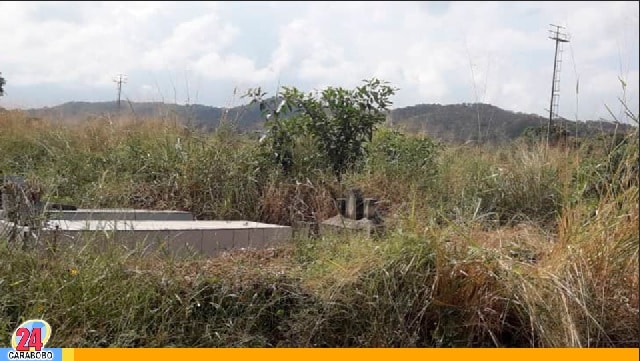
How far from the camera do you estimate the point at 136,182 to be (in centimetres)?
597

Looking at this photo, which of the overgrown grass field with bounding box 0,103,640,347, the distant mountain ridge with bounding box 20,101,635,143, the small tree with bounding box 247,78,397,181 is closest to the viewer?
the overgrown grass field with bounding box 0,103,640,347

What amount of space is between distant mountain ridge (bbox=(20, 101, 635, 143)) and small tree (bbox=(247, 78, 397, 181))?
53cm

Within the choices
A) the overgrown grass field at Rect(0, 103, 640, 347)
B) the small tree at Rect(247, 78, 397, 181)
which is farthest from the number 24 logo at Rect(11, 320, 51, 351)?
the small tree at Rect(247, 78, 397, 181)

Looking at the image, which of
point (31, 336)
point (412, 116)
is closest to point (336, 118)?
point (412, 116)

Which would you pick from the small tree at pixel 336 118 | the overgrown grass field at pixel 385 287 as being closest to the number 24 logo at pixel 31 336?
the overgrown grass field at pixel 385 287

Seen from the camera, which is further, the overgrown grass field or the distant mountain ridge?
the distant mountain ridge

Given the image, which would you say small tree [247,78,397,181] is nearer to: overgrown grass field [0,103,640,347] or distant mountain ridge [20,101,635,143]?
distant mountain ridge [20,101,635,143]

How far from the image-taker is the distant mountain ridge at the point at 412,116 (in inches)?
280

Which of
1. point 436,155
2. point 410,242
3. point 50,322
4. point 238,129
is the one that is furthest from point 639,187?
point 238,129

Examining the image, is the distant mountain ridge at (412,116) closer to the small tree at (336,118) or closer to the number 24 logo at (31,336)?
the small tree at (336,118)

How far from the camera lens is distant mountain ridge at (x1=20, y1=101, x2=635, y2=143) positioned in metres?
7.12
